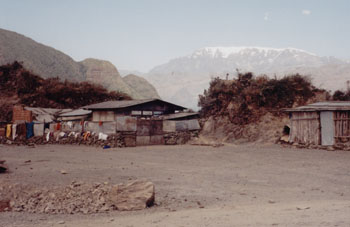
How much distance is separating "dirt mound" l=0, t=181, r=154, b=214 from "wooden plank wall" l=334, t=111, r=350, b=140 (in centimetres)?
1648

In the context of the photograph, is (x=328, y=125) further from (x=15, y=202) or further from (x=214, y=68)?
(x=214, y=68)

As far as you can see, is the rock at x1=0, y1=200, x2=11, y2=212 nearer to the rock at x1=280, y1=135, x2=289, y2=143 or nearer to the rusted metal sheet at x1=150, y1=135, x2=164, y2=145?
the rusted metal sheet at x1=150, y1=135, x2=164, y2=145

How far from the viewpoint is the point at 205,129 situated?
30453 mm

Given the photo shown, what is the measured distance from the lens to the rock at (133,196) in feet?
27.0

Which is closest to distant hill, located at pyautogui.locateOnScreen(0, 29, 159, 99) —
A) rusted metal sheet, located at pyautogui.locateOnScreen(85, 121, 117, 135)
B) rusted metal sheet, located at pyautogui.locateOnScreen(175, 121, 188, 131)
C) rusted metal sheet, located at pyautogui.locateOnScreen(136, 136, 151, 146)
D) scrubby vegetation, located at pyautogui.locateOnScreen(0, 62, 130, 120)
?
scrubby vegetation, located at pyautogui.locateOnScreen(0, 62, 130, 120)

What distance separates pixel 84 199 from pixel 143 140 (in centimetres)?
1731

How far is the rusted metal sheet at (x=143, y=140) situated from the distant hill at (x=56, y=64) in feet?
152

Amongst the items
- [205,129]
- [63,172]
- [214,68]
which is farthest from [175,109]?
[214,68]

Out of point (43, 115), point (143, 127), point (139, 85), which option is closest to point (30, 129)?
point (43, 115)

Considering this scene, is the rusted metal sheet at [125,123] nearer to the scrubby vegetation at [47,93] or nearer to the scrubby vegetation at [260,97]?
the scrubby vegetation at [260,97]

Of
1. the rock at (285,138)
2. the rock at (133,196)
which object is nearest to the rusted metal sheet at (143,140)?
the rock at (285,138)

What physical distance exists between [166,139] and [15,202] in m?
18.4

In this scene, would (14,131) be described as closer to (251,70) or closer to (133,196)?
(133,196)

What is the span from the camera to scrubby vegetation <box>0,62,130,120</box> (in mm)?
42375
